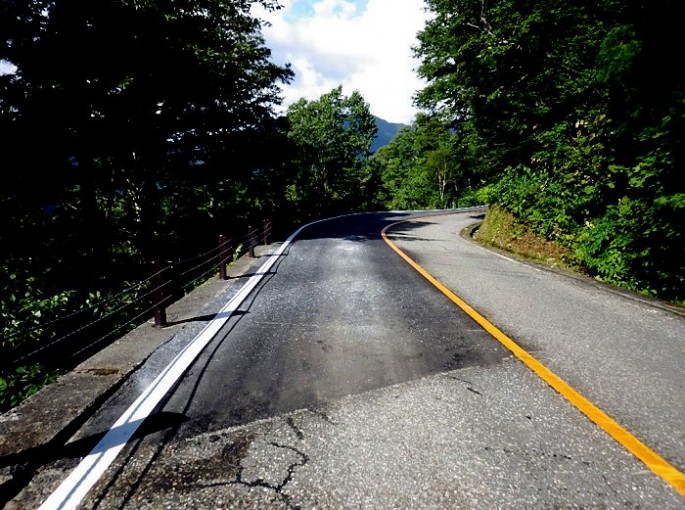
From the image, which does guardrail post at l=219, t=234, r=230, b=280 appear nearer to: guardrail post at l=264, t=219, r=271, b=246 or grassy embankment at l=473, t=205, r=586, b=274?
guardrail post at l=264, t=219, r=271, b=246

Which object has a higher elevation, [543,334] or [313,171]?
[313,171]

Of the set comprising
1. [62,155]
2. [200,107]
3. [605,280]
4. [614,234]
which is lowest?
[605,280]

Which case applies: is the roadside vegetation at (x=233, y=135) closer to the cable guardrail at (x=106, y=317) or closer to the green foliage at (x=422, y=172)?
the cable guardrail at (x=106, y=317)

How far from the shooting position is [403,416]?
2.72 meters

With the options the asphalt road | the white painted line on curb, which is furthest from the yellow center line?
the white painted line on curb

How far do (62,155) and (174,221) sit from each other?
10.6 meters

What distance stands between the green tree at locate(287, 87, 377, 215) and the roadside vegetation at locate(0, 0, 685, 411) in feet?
53.4

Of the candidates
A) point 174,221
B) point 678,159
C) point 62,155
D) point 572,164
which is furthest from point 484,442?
point 174,221

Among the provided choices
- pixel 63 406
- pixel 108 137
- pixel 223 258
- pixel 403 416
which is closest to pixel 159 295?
pixel 63 406

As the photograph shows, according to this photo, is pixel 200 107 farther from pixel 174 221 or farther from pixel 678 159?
pixel 678 159

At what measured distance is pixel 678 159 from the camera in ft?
18.8

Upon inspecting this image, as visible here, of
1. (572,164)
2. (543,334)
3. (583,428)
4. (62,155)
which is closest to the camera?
(583,428)

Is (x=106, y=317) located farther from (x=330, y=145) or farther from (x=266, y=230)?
(x=330, y=145)

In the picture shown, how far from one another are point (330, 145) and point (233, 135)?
2324cm
